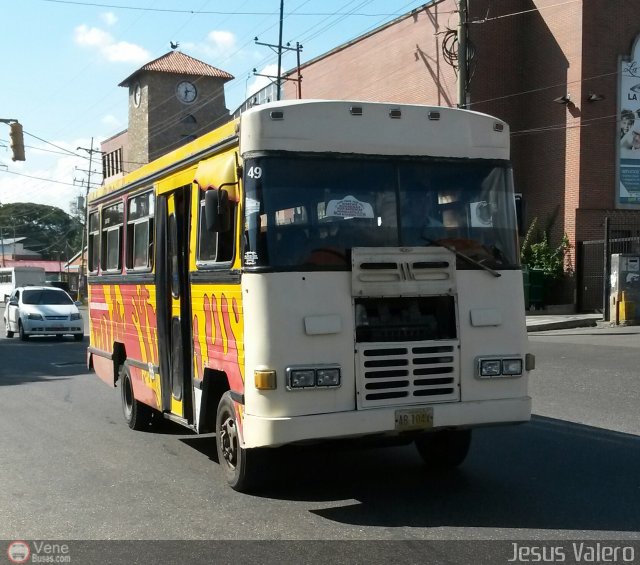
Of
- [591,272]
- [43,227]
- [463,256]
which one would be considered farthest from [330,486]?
[43,227]

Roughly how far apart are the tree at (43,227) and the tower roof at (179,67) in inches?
2457

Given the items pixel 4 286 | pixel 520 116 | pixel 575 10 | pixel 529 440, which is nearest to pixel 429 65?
pixel 520 116

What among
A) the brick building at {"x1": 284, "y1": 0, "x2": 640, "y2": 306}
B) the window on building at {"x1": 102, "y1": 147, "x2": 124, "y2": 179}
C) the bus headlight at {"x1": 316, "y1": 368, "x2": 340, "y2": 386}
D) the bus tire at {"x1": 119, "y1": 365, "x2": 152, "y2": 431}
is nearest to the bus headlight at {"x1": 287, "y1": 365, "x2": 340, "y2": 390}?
the bus headlight at {"x1": 316, "y1": 368, "x2": 340, "y2": 386}

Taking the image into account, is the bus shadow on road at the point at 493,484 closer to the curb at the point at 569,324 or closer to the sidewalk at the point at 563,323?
the sidewalk at the point at 563,323

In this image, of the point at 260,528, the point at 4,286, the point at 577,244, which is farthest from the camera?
the point at 4,286

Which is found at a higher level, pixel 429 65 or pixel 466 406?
pixel 429 65

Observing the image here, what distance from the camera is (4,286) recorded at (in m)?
68.4

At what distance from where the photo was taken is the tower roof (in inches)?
2783

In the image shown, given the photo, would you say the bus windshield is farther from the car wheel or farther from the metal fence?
the metal fence

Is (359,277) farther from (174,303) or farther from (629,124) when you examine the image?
(629,124)

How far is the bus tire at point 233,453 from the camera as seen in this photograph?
22.7 feet

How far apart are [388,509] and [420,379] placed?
0.98m

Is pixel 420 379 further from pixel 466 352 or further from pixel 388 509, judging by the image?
pixel 388 509

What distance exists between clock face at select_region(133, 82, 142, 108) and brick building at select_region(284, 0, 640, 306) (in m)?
36.4
